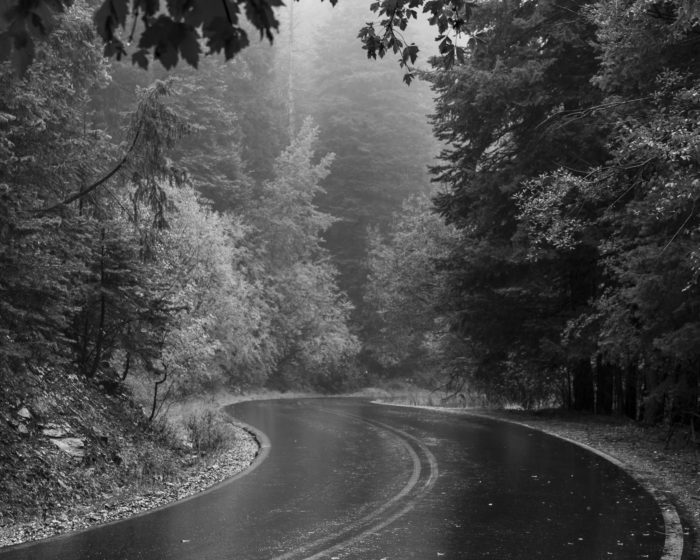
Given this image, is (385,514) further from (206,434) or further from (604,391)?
(604,391)

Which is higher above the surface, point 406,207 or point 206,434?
point 406,207

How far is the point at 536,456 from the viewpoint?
12.8 meters

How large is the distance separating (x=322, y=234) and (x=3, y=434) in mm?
44306

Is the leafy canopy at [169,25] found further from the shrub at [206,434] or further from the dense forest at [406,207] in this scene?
the shrub at [206,434]

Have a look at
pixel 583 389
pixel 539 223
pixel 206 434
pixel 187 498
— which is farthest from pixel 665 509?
pixel 583 389

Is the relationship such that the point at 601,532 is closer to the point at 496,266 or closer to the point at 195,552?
the point at 195,552

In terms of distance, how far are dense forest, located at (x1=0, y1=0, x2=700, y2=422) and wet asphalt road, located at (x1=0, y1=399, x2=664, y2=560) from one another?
8.92 ft

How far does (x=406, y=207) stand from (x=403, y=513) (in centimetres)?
3645

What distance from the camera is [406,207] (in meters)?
44.0

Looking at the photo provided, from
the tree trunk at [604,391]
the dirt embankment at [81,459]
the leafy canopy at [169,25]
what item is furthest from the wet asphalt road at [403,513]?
the tree trunk at [604,391]

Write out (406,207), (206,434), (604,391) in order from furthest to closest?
(406,207), (604,391), (206,434)

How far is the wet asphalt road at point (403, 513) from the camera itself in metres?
6.79

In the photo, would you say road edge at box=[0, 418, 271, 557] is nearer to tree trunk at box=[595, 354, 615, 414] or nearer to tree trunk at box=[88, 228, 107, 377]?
tree trunk at box=[88, 228, 107, 377]

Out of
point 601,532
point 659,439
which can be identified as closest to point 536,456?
point 659,439
